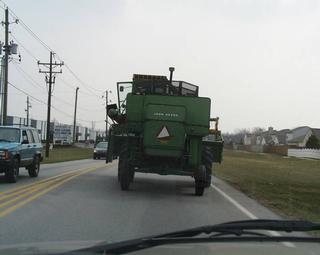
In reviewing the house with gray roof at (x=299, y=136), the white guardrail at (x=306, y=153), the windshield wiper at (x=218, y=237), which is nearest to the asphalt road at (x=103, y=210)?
the windshield wiper at (x=218, y=237)

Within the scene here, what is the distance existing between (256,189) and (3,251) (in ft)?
57.6

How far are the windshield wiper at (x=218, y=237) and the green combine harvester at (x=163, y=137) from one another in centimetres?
1127

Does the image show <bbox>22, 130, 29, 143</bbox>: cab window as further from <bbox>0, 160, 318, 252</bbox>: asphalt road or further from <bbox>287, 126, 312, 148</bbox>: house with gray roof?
<bbox>287, 126, 312, 148</bbox>: house with gray roof

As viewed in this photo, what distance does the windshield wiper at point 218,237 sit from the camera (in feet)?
14.1

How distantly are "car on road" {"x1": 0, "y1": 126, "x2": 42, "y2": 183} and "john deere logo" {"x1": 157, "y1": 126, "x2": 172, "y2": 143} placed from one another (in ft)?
18.0

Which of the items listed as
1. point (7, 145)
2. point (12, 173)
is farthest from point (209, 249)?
point (7, 145)

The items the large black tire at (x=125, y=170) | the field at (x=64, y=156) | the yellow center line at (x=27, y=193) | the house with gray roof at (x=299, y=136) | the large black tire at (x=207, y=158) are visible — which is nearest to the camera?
the yellow center line at (x=27, y=193)

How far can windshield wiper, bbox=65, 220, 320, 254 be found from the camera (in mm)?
4312

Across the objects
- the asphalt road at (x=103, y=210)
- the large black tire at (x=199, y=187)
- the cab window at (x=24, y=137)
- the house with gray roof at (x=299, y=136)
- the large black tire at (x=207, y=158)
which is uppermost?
the house with gray roof at (x=299, y=136)

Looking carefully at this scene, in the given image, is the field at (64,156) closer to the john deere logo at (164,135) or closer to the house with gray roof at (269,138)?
the john deere logo at (164,135)

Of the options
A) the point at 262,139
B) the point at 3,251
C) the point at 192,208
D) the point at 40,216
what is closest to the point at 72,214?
the point at 40,216

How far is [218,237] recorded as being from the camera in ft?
15.7

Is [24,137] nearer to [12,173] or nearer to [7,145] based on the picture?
[7,145]

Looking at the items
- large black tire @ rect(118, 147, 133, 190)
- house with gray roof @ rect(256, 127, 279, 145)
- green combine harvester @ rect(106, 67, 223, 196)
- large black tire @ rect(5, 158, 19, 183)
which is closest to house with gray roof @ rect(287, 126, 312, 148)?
house with gray roof @ rect(256, 127, 279, 145)
